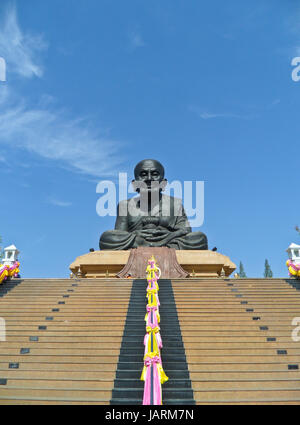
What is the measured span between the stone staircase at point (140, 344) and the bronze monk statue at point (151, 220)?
4007 millimetres

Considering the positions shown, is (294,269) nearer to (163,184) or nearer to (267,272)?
(163,184)

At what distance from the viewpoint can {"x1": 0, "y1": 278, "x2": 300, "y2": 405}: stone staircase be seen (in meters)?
4.31

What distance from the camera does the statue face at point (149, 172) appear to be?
47.8ft

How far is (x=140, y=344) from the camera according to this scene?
5.27 metres

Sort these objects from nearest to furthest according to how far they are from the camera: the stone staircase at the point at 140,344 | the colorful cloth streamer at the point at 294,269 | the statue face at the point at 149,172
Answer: the stone staircase at the point at 140,344
the colorful cloth streamer at the point at 294,269
the statue face at the point at 149,172

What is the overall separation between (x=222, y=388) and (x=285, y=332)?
1.99 metres

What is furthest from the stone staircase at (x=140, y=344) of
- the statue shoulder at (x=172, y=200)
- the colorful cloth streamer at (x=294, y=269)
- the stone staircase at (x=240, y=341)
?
the statue shoulder at (x=172, y=200)

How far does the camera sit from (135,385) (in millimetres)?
4324

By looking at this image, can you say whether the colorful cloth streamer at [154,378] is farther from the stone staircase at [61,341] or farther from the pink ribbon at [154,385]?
the stone staircase at [61,341]

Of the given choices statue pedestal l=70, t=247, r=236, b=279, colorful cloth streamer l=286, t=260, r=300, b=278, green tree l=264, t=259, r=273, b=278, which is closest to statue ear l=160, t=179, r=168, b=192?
statue pedestal l=70, t=247, r=236, b=279

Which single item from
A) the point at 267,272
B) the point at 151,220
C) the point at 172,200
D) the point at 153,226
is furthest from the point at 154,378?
the point at 267,272

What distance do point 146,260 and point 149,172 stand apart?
5.22m

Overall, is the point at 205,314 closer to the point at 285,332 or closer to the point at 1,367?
the point at 285,332

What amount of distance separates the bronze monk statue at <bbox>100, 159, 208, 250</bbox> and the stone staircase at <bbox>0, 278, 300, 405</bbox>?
4007 millimetres
